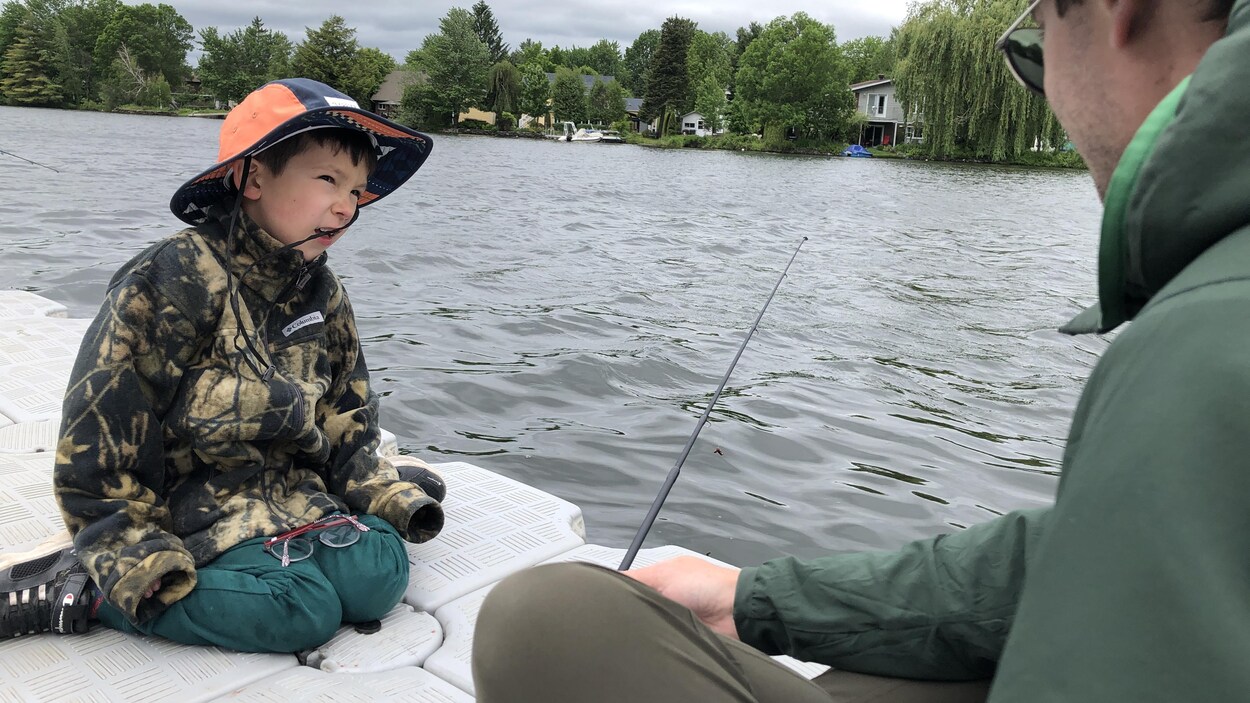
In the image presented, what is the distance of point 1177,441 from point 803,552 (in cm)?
327

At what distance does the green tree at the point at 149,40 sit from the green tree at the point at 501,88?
2793 cm

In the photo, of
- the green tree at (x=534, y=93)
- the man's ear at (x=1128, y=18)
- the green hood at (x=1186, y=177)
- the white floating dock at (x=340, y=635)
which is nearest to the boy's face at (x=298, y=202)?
the white floating dock at (x=340, y=635)

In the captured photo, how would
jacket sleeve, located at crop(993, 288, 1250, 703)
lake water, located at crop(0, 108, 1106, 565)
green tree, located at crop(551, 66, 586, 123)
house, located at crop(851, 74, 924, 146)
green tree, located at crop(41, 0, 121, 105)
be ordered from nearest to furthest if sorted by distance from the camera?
jacket sleeve, located at crop(993, 288, 1250, 703), lake water, located at crop(0, 108, 1106, 565), house, located at crop(851, 74, 924, 146), green tree, located at crop(41, 0, 121, 105), green tree, located at crop(551, 66, 586, 123)

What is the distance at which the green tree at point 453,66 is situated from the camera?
71562 millimetres

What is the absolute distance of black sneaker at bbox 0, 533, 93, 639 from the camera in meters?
2.13

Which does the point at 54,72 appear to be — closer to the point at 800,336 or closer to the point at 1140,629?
the point at 800,336

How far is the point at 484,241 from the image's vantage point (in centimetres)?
1194

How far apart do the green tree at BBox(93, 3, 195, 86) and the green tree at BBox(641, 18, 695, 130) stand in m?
40.8

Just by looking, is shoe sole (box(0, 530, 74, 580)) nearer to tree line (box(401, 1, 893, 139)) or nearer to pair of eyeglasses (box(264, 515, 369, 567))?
pair of eyeglasses (box(264, 515, 369, 567))

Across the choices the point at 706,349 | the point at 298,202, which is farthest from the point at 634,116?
the point at 298,202

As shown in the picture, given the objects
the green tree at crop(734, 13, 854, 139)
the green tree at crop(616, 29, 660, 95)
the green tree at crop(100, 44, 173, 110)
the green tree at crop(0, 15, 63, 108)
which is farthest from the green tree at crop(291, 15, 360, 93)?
the green tree at crop(616, 29, 660, 95)

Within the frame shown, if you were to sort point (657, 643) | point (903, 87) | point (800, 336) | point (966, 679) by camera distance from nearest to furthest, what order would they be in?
point (657, 643) → point (966, 679) → point (800, 336) → point (903, 87)

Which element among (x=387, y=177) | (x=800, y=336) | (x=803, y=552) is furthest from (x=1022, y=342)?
(x=387, y=177)

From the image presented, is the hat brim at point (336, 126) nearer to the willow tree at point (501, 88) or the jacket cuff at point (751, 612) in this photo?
the jacket cuff at point (751, 612)
